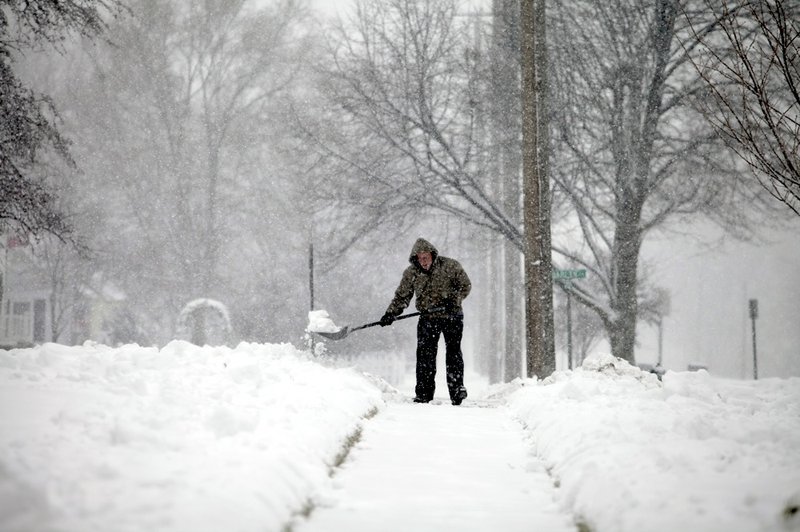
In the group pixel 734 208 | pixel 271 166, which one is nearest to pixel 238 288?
pixel 271 166

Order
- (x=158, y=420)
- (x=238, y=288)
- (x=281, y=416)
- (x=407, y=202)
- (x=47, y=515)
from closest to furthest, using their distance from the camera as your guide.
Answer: (x=47, y=515)
(x=158, y=420)
(x=281, y=416)
(x=407, y=202)
(x=238, y=288)

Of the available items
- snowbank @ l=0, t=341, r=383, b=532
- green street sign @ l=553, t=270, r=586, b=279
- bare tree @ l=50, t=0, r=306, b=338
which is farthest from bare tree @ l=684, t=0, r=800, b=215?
bare tree @ l=50, t=0, r=306, b=338

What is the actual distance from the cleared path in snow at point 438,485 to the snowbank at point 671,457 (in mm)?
211

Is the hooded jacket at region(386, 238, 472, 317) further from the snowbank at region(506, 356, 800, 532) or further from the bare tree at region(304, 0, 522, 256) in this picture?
the bare tree at region(304, 0, 522, 256)

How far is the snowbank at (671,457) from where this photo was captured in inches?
122

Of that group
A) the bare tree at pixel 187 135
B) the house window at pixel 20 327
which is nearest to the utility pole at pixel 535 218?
the bare tree at pixel 187 135

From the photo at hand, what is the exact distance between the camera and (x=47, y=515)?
2615 millimetres

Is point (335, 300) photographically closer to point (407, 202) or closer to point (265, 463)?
point (407, 202)

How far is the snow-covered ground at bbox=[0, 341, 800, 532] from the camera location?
2.92m

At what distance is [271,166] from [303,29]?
20.3 ft

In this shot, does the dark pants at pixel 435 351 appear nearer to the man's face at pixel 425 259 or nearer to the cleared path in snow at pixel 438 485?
the man's face at pixel 425 259

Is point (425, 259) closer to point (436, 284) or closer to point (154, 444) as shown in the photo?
point (436, 284)

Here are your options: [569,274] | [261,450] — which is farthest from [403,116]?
[261,450]

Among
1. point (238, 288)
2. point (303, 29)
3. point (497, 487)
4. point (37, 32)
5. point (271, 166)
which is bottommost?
point (497, 487)
